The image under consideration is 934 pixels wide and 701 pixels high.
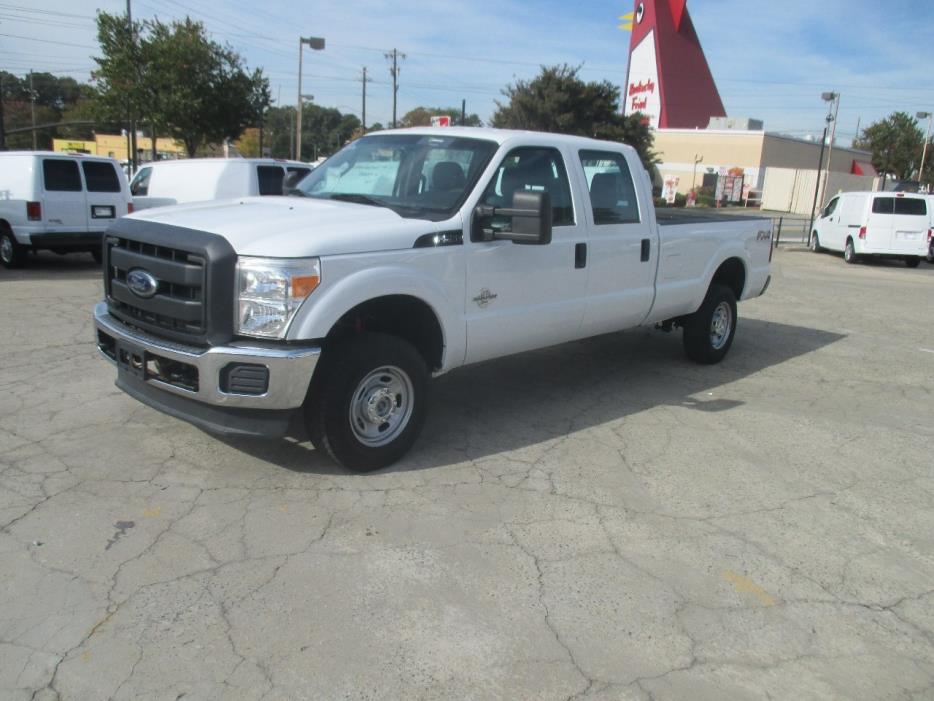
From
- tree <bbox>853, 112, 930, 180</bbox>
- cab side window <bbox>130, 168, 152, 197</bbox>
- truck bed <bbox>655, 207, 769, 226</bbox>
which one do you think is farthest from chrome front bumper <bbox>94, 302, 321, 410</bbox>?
tree <bbox>853, 112, 930, 180</bbox>

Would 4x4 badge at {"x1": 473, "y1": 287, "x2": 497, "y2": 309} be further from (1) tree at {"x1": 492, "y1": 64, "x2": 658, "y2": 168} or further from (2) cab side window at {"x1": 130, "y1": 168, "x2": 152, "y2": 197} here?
(1) tree at {"x1": 492, "y1": 64, "x2": 658, "y2": 168}

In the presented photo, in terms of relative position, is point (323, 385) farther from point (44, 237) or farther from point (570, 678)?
point (44, 237)

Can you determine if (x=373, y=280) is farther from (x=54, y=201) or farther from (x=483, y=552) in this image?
(x=54, y=201)

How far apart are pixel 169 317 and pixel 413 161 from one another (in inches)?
77.6

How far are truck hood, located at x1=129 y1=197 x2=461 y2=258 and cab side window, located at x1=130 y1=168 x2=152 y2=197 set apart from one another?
11417 mm

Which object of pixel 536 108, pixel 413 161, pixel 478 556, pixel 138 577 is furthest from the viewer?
pixel 536 108

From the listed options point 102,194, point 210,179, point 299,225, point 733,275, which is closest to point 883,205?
point 733,275

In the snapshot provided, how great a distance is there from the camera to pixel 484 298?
4.91 m

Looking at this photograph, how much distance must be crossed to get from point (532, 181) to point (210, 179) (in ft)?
32.8

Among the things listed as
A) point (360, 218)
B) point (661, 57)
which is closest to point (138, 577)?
point (360, 218)

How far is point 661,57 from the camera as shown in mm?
65875

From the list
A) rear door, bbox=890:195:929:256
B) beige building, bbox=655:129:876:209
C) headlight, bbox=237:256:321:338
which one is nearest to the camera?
headlight, bbox=237:256:321:338

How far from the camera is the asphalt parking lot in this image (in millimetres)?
2871

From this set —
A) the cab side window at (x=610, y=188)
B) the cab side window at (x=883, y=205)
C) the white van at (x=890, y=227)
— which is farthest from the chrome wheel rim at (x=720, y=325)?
the cab side window at (x=883, y=205)
